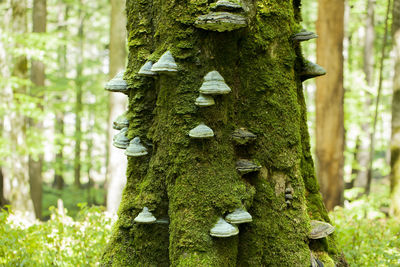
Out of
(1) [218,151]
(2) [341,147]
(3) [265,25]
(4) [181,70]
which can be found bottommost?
(2) [341,147]

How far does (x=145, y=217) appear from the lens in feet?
10.1

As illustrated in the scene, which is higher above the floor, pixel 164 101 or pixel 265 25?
pixel 265 25

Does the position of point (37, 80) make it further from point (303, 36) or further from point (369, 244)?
point (369, 244)

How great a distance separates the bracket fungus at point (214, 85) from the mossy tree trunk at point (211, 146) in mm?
122

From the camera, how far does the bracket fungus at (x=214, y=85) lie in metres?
2.86

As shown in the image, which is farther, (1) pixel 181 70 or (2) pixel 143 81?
(2) pixel 143 81

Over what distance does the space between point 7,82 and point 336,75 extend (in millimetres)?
9135

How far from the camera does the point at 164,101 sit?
3182 mm

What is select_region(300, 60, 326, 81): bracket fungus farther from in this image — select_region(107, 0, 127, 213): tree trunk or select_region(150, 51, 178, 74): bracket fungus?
select_region(107, 0, 127, 213): tree trunk

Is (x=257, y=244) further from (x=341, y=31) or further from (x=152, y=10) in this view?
(x=341, y=31)

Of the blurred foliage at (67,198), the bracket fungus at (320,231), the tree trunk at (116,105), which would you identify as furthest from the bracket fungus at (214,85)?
the blurred foliage at (67,198)

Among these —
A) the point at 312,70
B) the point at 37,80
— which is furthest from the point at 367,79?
the point at 312,70

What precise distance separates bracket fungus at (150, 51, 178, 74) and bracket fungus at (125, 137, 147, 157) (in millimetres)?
781

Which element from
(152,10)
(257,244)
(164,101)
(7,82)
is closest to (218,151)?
(164,101)
